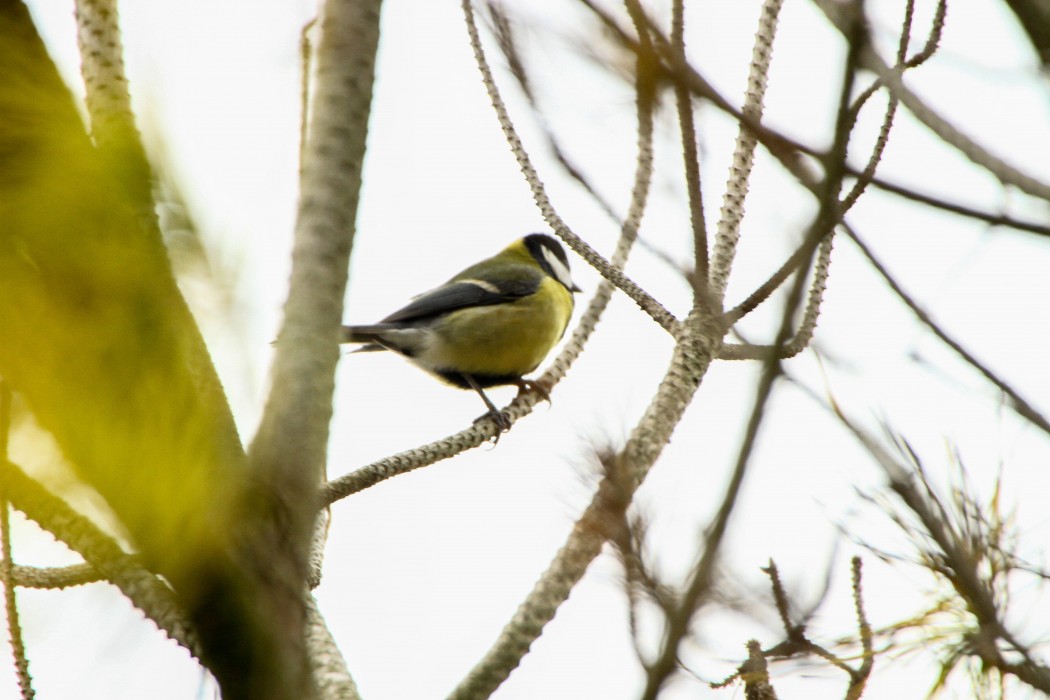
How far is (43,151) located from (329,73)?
29cm

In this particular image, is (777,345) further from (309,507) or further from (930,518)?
(930,518)

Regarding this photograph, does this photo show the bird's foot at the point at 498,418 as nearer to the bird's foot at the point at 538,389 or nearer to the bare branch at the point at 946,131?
the bird's foot at the point at 538,389

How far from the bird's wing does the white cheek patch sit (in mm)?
612

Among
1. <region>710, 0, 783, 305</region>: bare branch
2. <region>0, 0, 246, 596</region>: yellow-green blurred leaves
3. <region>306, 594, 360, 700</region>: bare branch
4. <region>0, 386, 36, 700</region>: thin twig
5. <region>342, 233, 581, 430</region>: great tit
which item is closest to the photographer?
<region>0, 0, 246, 596</region>: yellow-green blurred leaves

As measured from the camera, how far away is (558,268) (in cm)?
619

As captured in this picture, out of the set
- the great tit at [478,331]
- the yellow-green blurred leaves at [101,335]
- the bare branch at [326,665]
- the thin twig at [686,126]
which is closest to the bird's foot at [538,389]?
the great tit at [478,331]

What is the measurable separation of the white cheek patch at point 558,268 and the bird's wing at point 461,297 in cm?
61

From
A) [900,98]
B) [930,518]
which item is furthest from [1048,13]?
[930,518]

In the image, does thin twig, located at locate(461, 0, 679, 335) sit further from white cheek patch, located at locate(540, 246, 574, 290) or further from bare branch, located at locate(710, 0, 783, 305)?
white cheek patch, located at locate(540, 246, 574, 290)

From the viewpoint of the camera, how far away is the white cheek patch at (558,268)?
6.13 meters

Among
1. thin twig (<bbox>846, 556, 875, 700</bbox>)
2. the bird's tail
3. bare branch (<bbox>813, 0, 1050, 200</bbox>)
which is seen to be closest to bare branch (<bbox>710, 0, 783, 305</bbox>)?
thin twig (<bbox>846, 556, 875, 700</bbox>)

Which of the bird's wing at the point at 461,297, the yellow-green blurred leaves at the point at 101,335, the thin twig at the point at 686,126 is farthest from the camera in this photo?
the bird's wing at the point at 461,297

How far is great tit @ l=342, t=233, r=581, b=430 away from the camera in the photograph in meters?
5.09

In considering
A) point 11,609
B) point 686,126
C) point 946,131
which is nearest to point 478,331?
point 11,609
